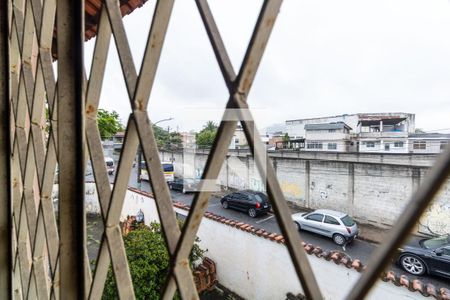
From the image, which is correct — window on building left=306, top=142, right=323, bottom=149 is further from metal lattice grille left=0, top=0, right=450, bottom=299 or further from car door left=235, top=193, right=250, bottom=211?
metal lattice grille left=0, top=0, right=450, bottom=299

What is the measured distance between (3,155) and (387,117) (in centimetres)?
854

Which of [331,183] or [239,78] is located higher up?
[239,78]

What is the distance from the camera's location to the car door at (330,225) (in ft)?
19.7

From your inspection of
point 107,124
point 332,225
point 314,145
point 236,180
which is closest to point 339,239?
point 332,225

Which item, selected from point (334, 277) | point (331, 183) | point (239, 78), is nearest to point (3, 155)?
point (239, 78)

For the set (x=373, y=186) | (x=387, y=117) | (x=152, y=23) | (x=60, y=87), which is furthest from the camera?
(x=387, y=117)

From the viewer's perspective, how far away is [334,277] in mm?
3480

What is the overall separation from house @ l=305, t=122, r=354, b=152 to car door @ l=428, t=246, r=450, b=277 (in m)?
6.88

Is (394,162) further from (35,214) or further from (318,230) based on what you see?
(35,214)

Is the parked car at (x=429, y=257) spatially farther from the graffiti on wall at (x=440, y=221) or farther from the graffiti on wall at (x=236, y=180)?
the graffiti on wall at (x=236, y=180)

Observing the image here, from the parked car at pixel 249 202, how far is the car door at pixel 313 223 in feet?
5.51

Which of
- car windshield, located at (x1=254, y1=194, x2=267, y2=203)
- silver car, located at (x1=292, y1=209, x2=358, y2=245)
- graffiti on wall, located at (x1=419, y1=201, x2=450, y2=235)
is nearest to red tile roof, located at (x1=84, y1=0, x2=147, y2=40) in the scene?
graffiti on wall, located at (x1=419, y1=201, x2=450, y2=235)

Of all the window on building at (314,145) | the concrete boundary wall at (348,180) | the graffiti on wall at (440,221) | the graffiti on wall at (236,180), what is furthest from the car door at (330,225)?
the window on building at (314,145)

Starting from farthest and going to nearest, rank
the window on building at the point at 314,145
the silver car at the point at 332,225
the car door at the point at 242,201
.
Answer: the window on building at the point at 314,145 < the car door at the point at 242,201 < the silver car at the point at 332,225
